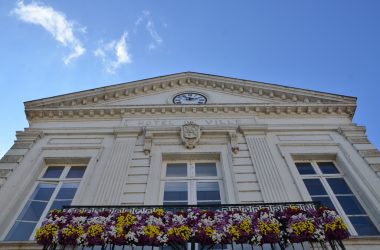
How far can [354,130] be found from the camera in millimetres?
9844

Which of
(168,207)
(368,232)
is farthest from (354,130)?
(168,207)

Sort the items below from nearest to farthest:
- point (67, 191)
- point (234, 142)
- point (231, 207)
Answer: point (231, 207) < point (67, 191) < point (234, 142)

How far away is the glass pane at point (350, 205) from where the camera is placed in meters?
7.66

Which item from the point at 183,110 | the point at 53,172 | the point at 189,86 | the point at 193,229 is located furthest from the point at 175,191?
the point at 189,86

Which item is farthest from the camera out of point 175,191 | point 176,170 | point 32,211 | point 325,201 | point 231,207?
point 176,170

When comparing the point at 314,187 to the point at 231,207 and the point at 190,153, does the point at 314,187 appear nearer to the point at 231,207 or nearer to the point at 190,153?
the point at 231,207

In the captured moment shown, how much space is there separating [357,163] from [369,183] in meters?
0.77

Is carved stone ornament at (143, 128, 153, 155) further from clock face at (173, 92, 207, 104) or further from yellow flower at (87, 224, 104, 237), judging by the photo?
yellow flower at (87, 224, 104, 237)

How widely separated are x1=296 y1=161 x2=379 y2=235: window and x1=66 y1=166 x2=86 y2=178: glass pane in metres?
5.83

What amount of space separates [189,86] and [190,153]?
409 cm

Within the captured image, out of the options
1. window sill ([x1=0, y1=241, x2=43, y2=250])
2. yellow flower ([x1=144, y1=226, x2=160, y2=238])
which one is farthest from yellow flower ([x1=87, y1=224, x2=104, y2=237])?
window sill ([x1=0, y1=241, x2=43, y2=250])

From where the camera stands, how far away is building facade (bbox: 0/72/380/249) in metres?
7.71

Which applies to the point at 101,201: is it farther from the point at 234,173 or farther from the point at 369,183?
the point at 369,183

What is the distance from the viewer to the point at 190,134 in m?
9.48
